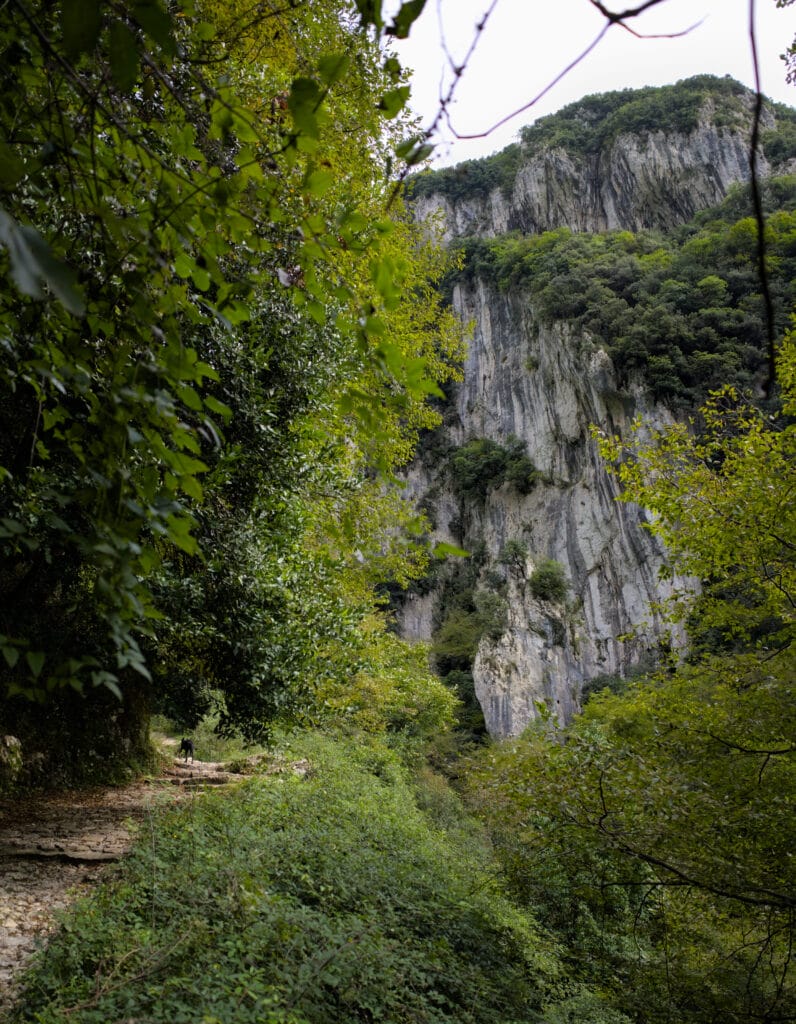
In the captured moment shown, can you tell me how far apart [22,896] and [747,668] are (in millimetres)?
5686

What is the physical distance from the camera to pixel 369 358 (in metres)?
1.35

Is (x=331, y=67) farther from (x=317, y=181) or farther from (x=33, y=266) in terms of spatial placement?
(x=33, y=266)

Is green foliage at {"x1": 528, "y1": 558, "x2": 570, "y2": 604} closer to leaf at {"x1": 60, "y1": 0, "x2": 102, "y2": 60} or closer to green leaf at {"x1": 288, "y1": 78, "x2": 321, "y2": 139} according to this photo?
green leaf at {"x1": 288, "y1": 78, "x2": 321, "y2": 139}

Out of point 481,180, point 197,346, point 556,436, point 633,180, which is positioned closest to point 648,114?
point 633,180

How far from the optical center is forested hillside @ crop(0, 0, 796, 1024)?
1.37m

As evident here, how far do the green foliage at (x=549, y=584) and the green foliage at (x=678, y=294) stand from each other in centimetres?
1020

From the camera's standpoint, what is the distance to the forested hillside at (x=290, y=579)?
53.8 inches

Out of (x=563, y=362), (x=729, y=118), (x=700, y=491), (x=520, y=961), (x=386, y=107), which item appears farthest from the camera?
(x=729, y=118)

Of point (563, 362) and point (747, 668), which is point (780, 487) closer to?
point (747, 668)

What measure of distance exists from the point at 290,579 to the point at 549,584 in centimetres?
2749

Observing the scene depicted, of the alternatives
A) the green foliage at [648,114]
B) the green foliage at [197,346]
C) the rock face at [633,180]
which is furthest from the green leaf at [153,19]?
the green foliage at [648,114]

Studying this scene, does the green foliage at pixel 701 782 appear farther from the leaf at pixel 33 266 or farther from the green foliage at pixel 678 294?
the green foliage at pixel 678 294

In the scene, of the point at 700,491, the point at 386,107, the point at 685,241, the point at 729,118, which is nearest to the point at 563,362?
the point at 685,241

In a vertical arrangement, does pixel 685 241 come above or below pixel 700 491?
above
